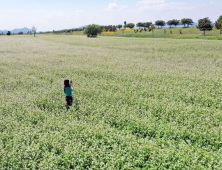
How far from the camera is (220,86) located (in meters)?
13.1

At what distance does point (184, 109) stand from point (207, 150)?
322cm

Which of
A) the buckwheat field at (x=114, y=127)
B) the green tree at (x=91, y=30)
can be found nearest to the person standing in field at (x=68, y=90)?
the buckwheat field at (x=114, y=127)

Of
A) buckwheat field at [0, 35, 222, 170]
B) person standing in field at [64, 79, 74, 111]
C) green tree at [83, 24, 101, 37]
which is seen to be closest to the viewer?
buckwheat field at [0, 35, 222, 170]

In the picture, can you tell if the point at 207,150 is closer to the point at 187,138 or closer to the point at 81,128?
the point at 187,138

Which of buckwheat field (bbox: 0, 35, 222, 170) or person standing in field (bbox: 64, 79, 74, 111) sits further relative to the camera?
person standing in field (bbox: 64, 79, 74, 111)

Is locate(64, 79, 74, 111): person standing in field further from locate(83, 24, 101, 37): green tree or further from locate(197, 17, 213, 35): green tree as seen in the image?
locate(197, 17, 213, 35): green tree

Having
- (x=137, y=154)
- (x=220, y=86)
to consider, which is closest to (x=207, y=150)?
(x=137, y=154)

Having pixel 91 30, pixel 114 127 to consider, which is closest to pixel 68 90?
pixel 114 127

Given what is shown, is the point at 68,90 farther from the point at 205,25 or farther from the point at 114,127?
the point at 205,25

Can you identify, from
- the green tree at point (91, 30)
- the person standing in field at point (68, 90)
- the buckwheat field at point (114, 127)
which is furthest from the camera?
the green tree at point (91, 30)

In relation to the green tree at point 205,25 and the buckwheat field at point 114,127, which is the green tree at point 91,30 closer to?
the green tree at point 205,25

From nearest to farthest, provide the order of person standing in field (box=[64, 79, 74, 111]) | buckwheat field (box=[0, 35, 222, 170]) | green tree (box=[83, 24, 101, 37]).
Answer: buckwheat field (box=[0, 35, 222, 170]), person standing in field (box=[64, 79, 74, 111]), green tree (box=[83, 24, 101, 37])

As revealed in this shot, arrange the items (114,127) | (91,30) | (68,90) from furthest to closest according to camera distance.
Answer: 1. (91,30)
2. (68,90)
3. (114,127)

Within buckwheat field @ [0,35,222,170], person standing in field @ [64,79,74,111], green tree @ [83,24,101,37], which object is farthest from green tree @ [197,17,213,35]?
person standing in field @ [64,79,74,111]
